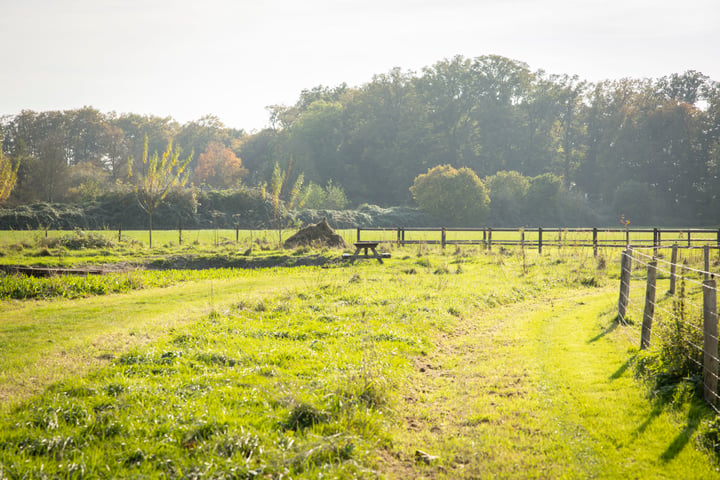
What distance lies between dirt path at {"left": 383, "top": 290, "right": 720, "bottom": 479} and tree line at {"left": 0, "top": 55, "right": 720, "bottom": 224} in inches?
2730

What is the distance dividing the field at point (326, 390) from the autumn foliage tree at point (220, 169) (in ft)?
233

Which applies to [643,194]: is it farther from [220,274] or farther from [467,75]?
[220,274]

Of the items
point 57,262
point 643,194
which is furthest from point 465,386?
point 643,194

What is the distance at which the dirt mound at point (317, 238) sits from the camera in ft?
93.1

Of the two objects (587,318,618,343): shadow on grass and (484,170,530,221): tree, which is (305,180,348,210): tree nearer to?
(484,170,530,221): tree

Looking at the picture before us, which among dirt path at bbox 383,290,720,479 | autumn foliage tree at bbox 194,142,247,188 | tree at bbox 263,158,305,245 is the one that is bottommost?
dirt path at bbox 383,290,720,479

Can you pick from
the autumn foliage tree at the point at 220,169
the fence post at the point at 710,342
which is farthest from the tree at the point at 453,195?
the fence post at the point at 710,342

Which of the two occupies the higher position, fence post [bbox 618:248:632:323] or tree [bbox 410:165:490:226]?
tree [bbox 410:165:490:226]

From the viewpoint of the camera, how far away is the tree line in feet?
260

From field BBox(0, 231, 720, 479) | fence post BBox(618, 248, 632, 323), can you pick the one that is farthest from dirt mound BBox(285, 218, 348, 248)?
fence post BBox(618, 248, 632, 323)

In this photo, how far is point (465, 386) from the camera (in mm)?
7602

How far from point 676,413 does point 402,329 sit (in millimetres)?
5041

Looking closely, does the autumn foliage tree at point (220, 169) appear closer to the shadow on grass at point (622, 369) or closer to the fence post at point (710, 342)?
the shadow on grass at point (622, 369)

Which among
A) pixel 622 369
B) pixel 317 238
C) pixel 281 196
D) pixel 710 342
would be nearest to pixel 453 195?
pixel 281 196
